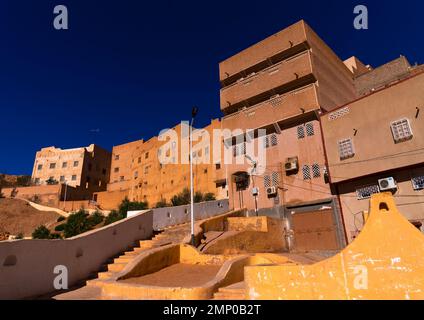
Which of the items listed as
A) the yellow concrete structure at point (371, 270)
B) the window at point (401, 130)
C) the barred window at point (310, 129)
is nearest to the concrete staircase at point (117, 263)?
the yellow concrete structure at point (371, 270)

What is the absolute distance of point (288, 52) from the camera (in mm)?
27016

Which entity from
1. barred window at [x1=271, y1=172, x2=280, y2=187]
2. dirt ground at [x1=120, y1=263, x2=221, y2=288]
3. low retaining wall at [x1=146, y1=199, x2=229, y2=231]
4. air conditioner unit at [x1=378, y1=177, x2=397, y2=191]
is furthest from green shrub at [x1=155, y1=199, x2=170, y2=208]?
dirt ground at [x1=120, y1=263, x2=221, y2=288]

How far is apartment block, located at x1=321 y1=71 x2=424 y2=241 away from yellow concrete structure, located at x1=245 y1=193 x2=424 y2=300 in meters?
13.5

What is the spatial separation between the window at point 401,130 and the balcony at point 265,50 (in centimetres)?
1199

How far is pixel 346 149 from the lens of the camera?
787 inches

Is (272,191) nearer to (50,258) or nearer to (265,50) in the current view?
(265,50)

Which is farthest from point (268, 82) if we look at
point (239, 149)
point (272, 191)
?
point (272, 191)

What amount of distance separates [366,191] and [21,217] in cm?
4754

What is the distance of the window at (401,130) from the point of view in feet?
55.7

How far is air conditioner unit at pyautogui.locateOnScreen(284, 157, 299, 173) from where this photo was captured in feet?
76.5
